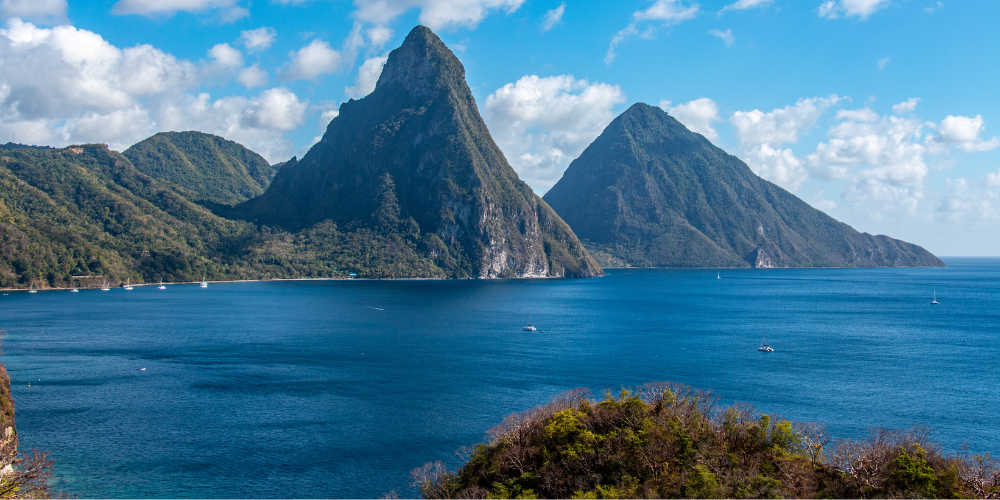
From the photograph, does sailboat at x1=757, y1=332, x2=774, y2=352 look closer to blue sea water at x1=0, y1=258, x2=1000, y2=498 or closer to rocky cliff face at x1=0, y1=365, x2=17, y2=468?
blue sea water at x1=0, y1=258, x2=1000, y2=498

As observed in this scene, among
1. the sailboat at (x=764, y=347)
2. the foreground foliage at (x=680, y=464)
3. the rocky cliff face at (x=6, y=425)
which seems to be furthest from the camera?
the sailboat at (x=764, y=347)

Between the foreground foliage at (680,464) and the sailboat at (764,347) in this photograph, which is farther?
the sailboat at (764,347)

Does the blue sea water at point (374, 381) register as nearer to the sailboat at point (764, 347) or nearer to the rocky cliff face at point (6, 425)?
the sailboat at point (764, 347)

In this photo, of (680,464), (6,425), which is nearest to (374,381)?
(6,425)

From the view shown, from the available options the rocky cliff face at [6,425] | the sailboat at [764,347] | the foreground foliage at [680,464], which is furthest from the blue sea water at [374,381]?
the foreground foliage at [680,464]

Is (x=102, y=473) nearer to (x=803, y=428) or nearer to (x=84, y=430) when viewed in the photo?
(x=84, y=430)

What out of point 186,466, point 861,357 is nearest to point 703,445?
point 186,466

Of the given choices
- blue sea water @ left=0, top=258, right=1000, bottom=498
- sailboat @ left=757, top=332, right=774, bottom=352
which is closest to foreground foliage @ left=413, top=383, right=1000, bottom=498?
blue sea water @ left=0, top=258, right=1000, bottom=498
